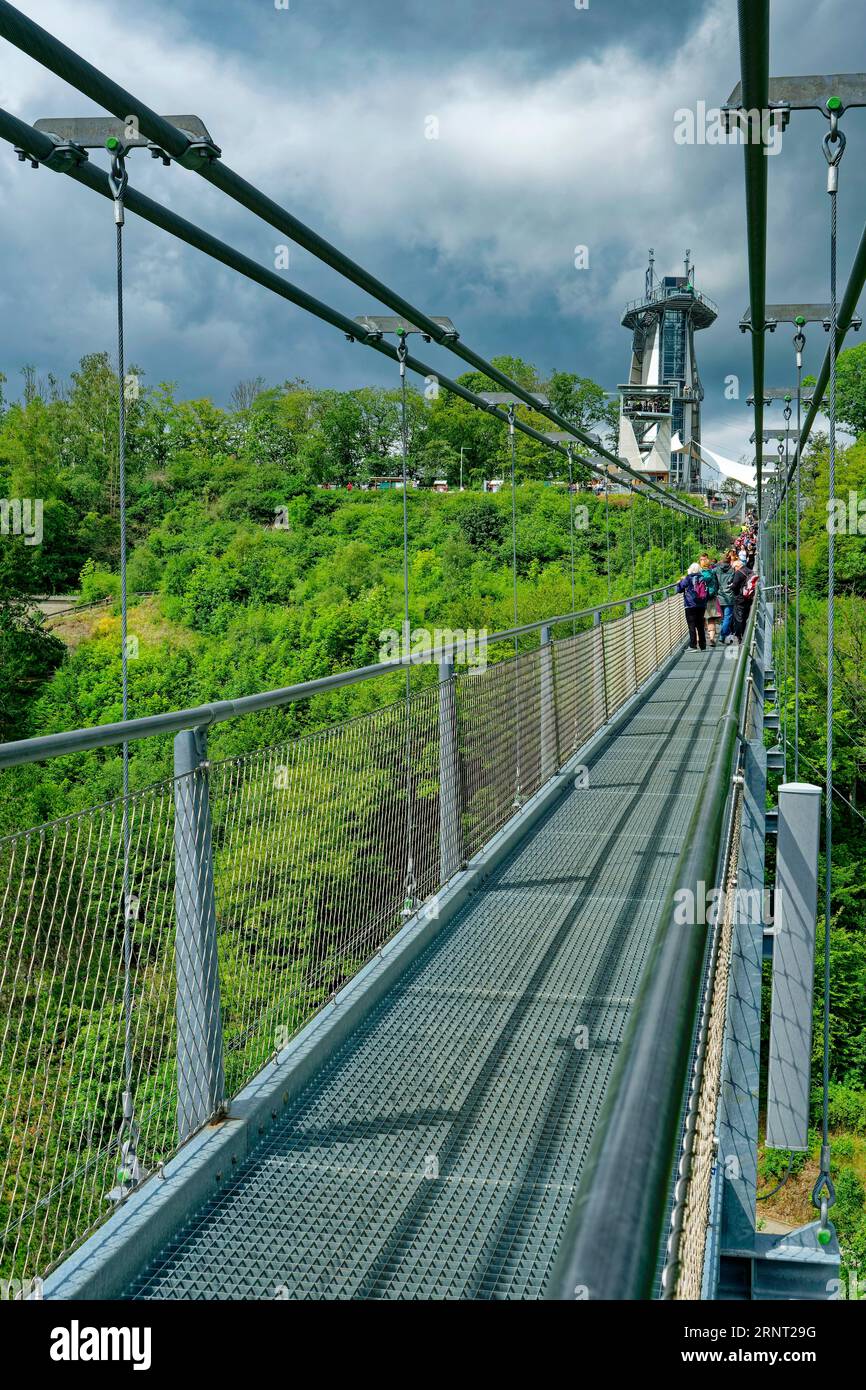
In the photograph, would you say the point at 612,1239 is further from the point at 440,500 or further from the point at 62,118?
the point at 440,500

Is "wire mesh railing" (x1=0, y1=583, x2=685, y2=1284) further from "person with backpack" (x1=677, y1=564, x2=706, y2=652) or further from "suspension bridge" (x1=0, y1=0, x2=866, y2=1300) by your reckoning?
"person with backpack" (x1=677, y1=564, x2=706, y2=652)

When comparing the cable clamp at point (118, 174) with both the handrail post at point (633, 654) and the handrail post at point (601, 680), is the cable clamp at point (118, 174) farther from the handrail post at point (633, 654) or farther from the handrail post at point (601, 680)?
the handrail post at point (633, 654)

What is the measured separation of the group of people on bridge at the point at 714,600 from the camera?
15242 millimetres

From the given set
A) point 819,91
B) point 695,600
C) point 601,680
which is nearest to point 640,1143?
point 819,91

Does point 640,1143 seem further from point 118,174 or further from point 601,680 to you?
point 601,680

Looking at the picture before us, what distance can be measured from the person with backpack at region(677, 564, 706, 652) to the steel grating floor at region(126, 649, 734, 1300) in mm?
10563

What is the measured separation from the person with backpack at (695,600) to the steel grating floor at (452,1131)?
34.7 feet

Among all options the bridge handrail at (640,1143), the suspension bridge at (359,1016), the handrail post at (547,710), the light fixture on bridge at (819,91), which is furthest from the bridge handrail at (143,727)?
the handrail post at (547,710)

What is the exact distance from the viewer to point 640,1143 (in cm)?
79

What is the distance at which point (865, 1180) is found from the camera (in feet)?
66.0

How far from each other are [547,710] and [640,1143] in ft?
22.2

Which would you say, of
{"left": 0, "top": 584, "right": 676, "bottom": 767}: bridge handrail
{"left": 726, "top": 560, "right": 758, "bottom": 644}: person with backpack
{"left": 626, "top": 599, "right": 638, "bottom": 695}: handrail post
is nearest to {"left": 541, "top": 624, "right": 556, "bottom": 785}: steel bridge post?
{"left": 0, "top": 584, "right": 676, "bottom": 767}: bridge handrail

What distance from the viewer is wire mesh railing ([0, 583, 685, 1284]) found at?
2285mm
